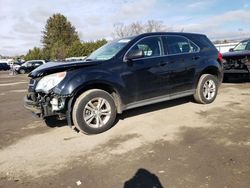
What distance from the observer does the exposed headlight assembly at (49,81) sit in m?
5.36

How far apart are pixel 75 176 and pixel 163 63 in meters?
3.48

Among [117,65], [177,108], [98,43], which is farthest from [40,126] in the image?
[98,43]

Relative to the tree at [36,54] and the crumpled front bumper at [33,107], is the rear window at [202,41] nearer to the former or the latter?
the crumpled front bumper at [33,107]

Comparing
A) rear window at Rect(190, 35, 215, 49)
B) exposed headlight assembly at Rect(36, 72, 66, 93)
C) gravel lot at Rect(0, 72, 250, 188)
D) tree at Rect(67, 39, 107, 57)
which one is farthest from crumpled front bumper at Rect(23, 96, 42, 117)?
tree at Rect(67, 39, 107, 57)

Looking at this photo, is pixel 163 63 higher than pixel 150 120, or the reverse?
pixel 163 63

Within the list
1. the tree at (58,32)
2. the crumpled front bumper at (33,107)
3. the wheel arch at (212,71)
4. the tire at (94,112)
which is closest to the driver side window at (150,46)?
the tire at (94,112)

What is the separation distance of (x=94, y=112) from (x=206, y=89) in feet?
11.1

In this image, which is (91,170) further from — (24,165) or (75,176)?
(24,165)

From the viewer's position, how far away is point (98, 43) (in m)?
42.4

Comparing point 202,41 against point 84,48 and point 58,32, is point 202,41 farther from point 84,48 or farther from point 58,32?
point 58,32

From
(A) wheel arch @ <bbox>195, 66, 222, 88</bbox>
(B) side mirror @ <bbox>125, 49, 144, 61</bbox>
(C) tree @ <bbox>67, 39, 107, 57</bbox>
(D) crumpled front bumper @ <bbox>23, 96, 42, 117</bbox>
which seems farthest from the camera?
(C) tree @ <bbox>67, 39, 107, 57</bbox>

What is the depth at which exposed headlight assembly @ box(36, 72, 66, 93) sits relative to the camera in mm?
5359

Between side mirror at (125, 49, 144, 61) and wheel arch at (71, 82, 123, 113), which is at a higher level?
side mirror at (125, 49, 144, 61)

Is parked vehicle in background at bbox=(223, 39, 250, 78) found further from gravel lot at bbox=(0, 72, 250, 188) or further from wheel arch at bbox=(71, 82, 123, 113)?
wheel arch at bbox=(71, 82, 123, 113)
